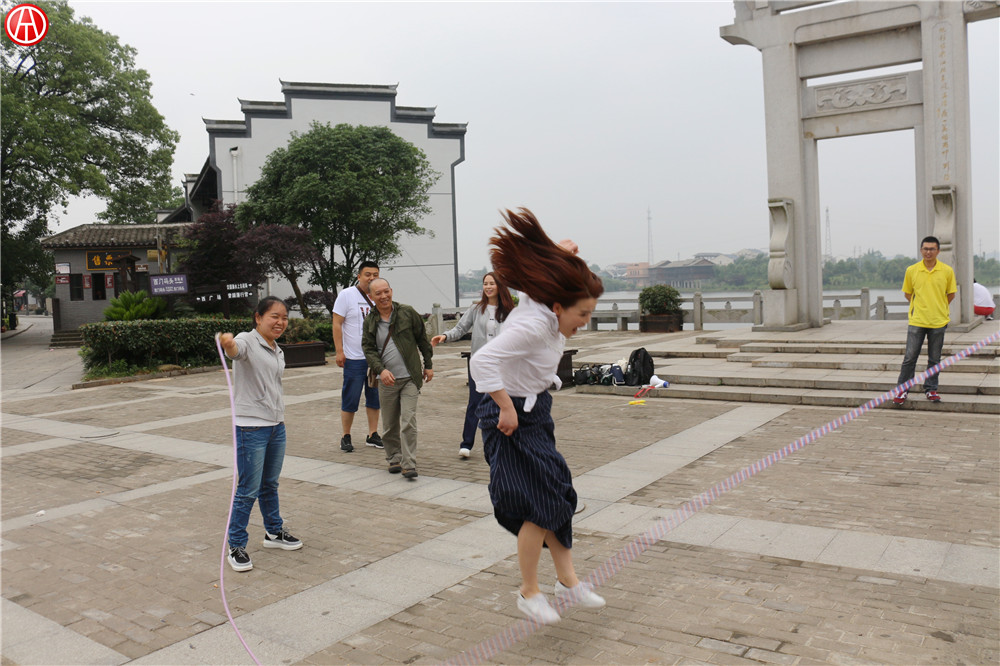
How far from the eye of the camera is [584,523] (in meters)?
5.29

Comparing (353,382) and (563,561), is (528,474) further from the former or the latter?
(353,382)

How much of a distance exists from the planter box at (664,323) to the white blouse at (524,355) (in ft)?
67.8

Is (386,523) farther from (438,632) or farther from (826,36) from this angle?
(826,36)

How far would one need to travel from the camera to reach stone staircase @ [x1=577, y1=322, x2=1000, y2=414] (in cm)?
921

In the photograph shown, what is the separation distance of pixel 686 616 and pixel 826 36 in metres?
13.9

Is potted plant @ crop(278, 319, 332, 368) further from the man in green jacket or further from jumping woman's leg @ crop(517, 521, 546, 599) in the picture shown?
jumping woman's leg @ crop(517, 521, 546, 599)

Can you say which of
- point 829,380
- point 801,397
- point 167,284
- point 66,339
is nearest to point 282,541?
point 801,397

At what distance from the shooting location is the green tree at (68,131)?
96.1 ft

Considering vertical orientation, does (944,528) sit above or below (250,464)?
below

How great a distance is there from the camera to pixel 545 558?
15.3 ft

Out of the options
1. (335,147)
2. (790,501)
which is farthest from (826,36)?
(335,147)

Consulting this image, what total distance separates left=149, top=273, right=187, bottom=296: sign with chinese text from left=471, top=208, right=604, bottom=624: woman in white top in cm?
2041

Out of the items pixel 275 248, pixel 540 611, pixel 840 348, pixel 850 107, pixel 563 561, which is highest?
pixel 850 107

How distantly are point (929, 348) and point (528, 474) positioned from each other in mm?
7116
